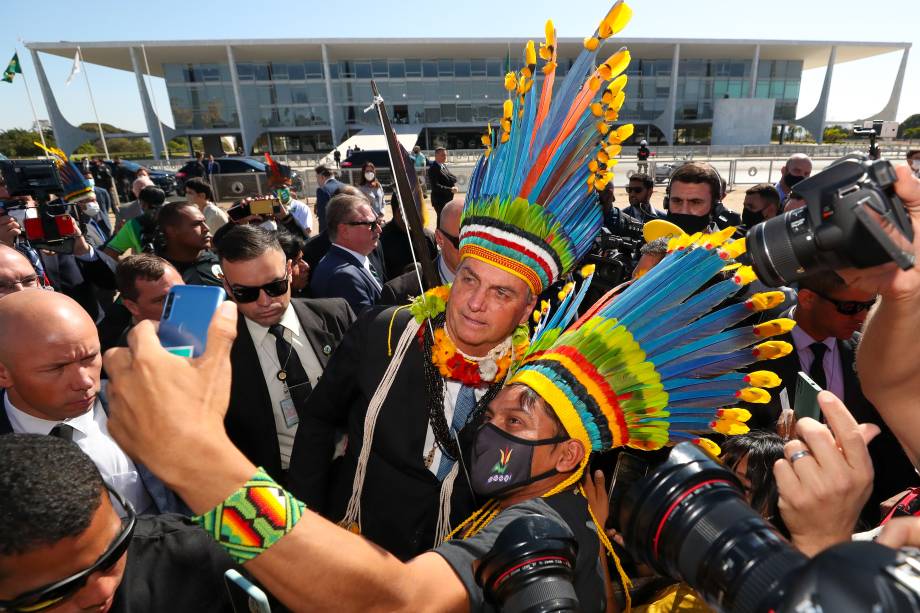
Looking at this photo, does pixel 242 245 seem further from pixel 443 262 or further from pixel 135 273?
pixel 443 262

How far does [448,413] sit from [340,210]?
2392 mm

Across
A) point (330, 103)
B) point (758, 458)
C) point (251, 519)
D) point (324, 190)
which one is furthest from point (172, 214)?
point (330, 103)

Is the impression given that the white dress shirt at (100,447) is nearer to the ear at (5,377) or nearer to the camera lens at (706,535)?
the ear at (5,377)

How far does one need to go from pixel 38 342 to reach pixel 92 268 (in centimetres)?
310

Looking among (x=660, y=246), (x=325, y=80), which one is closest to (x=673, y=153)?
(x=325, y=80)

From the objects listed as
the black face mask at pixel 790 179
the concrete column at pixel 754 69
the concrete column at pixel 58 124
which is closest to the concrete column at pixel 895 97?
the concrete column at pixel 754 69

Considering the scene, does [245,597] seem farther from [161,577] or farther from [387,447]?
[387,447]

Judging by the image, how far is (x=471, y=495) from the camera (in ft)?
6.40

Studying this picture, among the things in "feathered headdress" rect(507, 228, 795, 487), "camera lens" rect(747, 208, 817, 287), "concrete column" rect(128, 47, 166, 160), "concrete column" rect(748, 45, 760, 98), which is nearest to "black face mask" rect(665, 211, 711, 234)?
"feathered headdress" rect(507, 228, 795, 487)

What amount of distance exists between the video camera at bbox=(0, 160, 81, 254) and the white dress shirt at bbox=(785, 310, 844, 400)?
5.04 metres

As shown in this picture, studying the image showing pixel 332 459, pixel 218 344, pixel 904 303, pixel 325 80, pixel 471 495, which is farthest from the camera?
pixel 325 80

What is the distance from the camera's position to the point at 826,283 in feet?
7.69

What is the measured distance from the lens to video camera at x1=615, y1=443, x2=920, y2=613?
2.02ft

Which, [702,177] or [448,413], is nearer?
[448,413]
